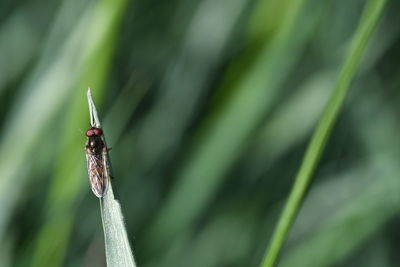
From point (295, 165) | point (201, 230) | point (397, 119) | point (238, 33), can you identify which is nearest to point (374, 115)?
point (397, 119)

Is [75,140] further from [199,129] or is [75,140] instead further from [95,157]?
[199,129]

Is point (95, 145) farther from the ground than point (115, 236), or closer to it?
farther from the ground

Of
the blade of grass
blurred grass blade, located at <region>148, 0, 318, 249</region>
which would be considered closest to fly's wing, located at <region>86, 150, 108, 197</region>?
the blade of grass

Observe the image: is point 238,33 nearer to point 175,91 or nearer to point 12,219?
point 175,91

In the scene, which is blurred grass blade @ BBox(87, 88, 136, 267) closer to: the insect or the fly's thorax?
the insect

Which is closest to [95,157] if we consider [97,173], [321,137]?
[97,173]

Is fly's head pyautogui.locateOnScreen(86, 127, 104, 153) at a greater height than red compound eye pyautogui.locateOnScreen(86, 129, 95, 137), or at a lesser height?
lesser

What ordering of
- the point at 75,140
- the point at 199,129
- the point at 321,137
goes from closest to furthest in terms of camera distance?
the point at 321,137 < the point at 75,140 < the point at 199,129
